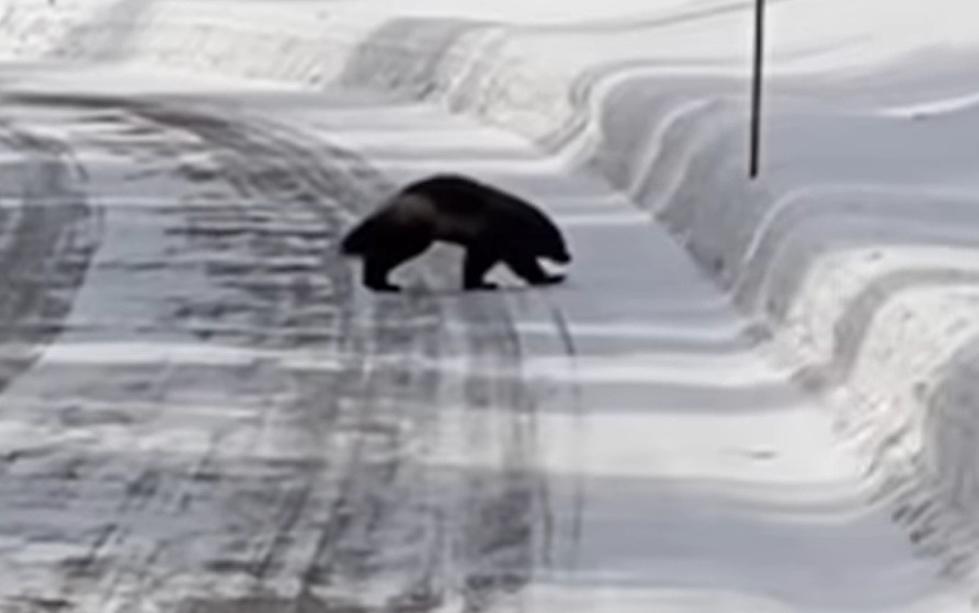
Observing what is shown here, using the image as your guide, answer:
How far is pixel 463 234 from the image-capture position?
1352 centimetres

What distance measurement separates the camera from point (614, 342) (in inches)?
484

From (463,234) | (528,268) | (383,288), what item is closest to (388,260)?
(383,288)

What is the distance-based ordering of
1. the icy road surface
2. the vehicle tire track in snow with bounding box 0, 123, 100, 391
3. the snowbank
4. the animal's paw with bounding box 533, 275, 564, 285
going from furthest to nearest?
the animal's paw with bounding box 533, 275, 564, 285 < the vehicle tire track in snow with bounding box 0, 123, 100, 391 < the snowbank < the icy road surface

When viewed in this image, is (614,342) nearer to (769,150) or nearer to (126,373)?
(126,373)

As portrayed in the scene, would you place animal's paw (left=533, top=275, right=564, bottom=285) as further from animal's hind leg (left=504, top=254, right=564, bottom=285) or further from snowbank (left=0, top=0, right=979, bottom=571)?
snowbank (left=0, top=0, right=979, bottom=571)

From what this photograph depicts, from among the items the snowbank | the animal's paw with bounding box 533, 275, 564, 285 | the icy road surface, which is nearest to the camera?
the icy road surface

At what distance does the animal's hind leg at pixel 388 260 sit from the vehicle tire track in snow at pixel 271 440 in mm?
161

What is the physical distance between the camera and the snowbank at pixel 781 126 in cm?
943

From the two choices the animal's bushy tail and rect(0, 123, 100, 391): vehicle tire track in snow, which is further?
the animal's bushy tail

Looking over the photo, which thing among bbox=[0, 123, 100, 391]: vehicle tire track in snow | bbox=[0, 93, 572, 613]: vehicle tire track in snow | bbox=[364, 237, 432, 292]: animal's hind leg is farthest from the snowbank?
bbox=[0, 123, 100, 391]: vehicle tire track in snow

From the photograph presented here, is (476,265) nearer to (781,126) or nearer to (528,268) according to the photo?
(528,268)

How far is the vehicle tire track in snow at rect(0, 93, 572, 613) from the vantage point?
Answer: 8.34 m

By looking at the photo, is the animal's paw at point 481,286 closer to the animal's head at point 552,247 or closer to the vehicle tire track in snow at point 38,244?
the animal's head at point 552,247

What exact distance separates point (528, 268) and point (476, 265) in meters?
0.27
